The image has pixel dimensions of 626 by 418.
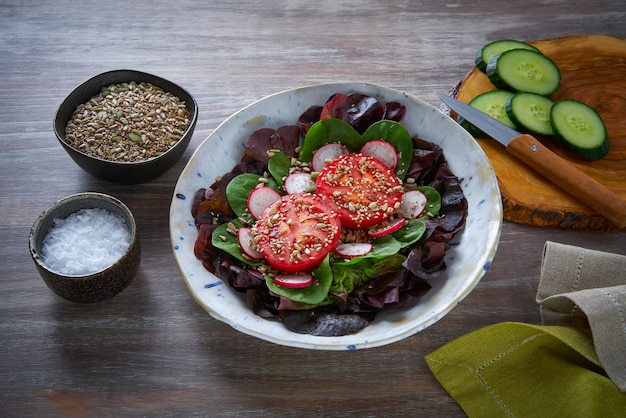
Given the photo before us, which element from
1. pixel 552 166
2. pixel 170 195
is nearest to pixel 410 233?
pixel 552 166

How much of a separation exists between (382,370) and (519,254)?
602mm

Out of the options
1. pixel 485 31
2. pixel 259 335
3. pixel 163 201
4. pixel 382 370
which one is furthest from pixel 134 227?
pixel 485 31

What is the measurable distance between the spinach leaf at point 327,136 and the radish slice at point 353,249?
0.35 meters

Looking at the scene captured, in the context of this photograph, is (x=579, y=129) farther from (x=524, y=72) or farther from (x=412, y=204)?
(x=412, y=204)

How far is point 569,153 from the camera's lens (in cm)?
223

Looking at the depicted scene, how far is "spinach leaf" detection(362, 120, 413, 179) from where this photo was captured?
202 centimetres

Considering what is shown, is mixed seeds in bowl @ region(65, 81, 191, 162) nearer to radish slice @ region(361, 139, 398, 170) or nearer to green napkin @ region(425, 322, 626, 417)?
radish slice @ region(361, 139, 398, 170)


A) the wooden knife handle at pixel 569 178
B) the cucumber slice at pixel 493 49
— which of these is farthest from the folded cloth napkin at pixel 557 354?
the cucumber slice at pixel 493 49

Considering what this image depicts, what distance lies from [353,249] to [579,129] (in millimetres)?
927

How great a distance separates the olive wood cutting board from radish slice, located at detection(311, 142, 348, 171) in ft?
1.71

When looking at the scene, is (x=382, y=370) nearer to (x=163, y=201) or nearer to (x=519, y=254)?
(x=519, y=254)

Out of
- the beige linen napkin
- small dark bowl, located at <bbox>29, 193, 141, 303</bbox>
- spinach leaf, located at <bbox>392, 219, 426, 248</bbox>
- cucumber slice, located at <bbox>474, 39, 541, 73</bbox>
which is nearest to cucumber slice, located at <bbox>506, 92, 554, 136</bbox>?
cucumber slice, located at <bbox>474, 39, 541, 73</bbox>

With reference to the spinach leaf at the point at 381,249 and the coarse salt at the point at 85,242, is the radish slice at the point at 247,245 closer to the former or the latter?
the spinach leaf at the point at 381,249

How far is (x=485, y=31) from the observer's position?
2.70 meters
